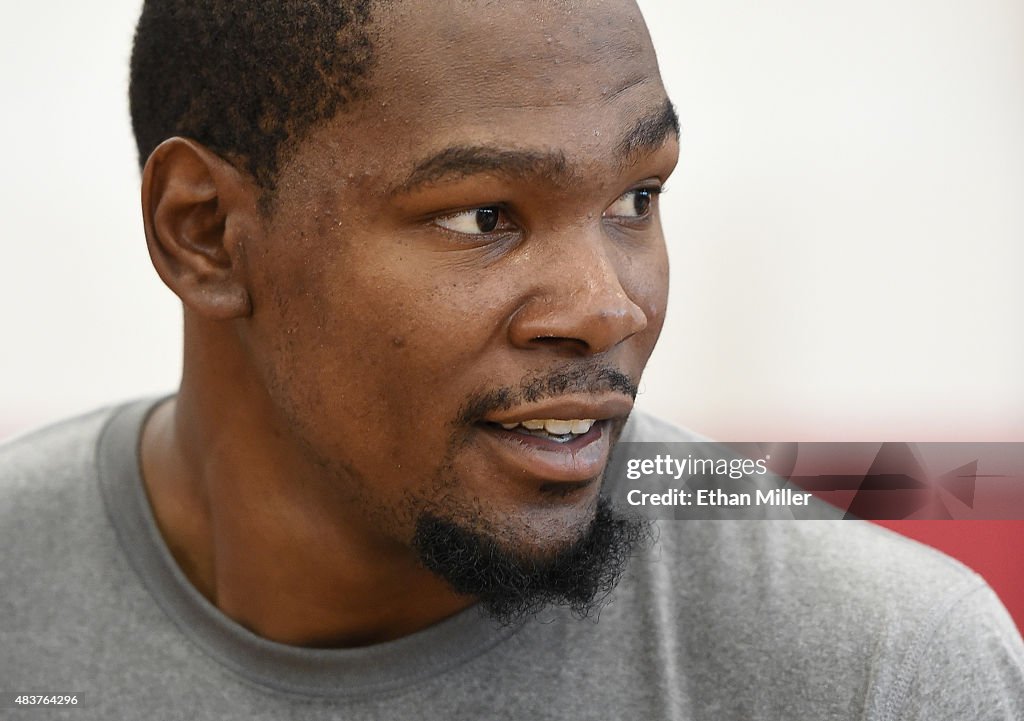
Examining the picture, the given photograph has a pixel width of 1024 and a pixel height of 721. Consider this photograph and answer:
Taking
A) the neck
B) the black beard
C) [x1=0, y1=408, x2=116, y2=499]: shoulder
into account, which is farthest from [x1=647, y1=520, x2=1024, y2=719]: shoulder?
[x1=0, y1=408, x2=116, y2=499]: shoulder

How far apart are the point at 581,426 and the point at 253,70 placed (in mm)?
421

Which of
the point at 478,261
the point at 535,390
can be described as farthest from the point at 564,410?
the point at 478,261

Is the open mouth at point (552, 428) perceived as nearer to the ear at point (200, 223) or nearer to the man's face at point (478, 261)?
the man's face at point (478, 261)

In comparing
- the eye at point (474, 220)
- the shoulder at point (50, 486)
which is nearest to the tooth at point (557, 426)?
the eye at point (474, 220)

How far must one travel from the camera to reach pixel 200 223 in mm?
1072

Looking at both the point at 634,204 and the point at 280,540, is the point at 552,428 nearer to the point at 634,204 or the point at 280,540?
the point at 634,204

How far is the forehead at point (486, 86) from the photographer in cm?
92

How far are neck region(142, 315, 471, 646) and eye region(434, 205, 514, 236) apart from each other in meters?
0.26

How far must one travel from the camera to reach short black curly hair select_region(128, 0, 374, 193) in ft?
3.15

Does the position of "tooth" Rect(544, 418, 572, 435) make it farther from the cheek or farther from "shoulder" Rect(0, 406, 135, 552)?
"shoulder" Rect(0, 406, 135, 552)

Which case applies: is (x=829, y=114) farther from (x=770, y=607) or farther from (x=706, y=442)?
(x=770, y=607)

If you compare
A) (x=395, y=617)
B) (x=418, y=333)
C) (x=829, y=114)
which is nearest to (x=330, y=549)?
(x=395, y=617)
